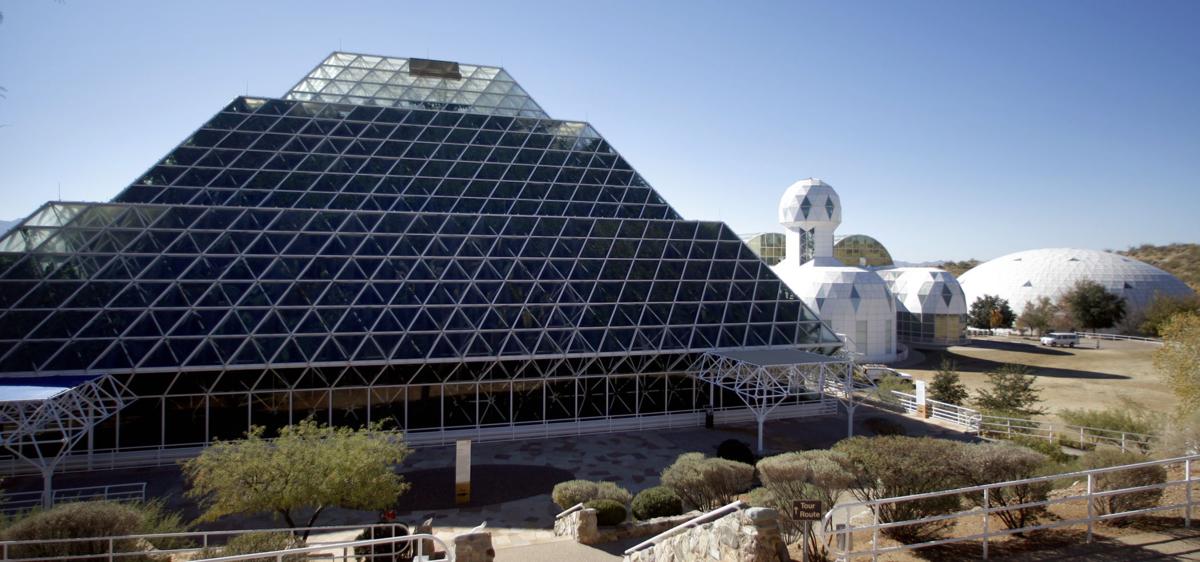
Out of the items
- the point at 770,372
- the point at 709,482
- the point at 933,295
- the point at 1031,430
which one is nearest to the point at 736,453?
the point at 770,372

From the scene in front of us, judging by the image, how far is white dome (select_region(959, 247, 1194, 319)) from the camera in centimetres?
7075

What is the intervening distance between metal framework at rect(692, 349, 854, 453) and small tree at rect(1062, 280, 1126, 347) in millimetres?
56841

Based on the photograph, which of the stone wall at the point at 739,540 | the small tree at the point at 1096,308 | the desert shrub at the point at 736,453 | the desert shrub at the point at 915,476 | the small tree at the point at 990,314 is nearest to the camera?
the stone wall at the point at 739,540

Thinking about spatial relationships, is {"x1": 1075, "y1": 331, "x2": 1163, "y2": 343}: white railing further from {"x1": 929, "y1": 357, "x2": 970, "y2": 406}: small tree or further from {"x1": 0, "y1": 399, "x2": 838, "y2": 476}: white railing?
{"x1": 0, "y1": 399, "x2": 838, "y2": 476}: white railing

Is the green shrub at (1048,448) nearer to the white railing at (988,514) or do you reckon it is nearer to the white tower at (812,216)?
the white railing at (988,514)

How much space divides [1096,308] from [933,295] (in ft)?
74.8

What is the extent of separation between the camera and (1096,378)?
44500mm

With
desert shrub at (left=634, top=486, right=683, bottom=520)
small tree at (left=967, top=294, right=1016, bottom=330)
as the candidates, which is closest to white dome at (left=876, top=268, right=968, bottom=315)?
small tree at (left=967, top=294, right=1016, bottom=330)

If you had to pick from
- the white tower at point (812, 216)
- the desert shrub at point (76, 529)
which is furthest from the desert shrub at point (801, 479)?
the white tower at point (812, 216)

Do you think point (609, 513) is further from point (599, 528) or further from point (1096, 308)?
point (1096, 308)

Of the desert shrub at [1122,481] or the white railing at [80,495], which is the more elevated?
the desert shrub at [1122,481]

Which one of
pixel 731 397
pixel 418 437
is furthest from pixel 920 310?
pixel 418 437

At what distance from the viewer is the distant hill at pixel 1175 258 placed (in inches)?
4144

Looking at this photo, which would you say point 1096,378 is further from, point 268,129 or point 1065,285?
point 268,129
